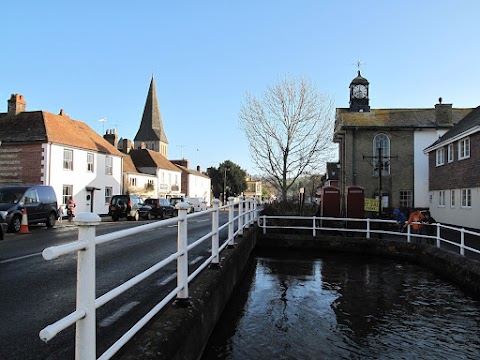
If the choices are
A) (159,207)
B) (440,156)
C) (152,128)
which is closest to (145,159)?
(159,207)

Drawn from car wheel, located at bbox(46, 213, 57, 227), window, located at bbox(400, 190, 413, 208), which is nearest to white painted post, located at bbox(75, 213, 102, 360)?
car wheel, located at bbox(46, 213, 57, 227)

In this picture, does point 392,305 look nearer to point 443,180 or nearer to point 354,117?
point 443,180

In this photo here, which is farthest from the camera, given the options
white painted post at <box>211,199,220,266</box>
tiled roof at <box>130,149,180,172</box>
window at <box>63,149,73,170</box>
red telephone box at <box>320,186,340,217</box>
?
tiled roof at <box>130,149,180,172</box>

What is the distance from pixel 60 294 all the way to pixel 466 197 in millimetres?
22326

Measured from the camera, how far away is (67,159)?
30.7 metres

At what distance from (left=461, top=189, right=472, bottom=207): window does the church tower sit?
72610 millimetres

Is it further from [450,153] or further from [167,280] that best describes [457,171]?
[167,280]

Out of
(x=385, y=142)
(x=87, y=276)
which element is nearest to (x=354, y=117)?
(x=385, y=142)

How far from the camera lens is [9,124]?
101ft

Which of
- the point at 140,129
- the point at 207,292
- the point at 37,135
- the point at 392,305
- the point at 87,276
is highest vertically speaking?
the point at 140,129

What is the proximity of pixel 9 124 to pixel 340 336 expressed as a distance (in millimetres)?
Result: 31999

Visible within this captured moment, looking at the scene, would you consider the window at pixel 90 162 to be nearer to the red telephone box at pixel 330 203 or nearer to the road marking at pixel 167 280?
the red telephone box at pixel 330 203

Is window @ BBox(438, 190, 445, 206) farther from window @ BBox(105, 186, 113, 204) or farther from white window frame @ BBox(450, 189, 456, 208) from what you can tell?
window @ BBox(105, 186, 113, 204)

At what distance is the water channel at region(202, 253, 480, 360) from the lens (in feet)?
17.5
